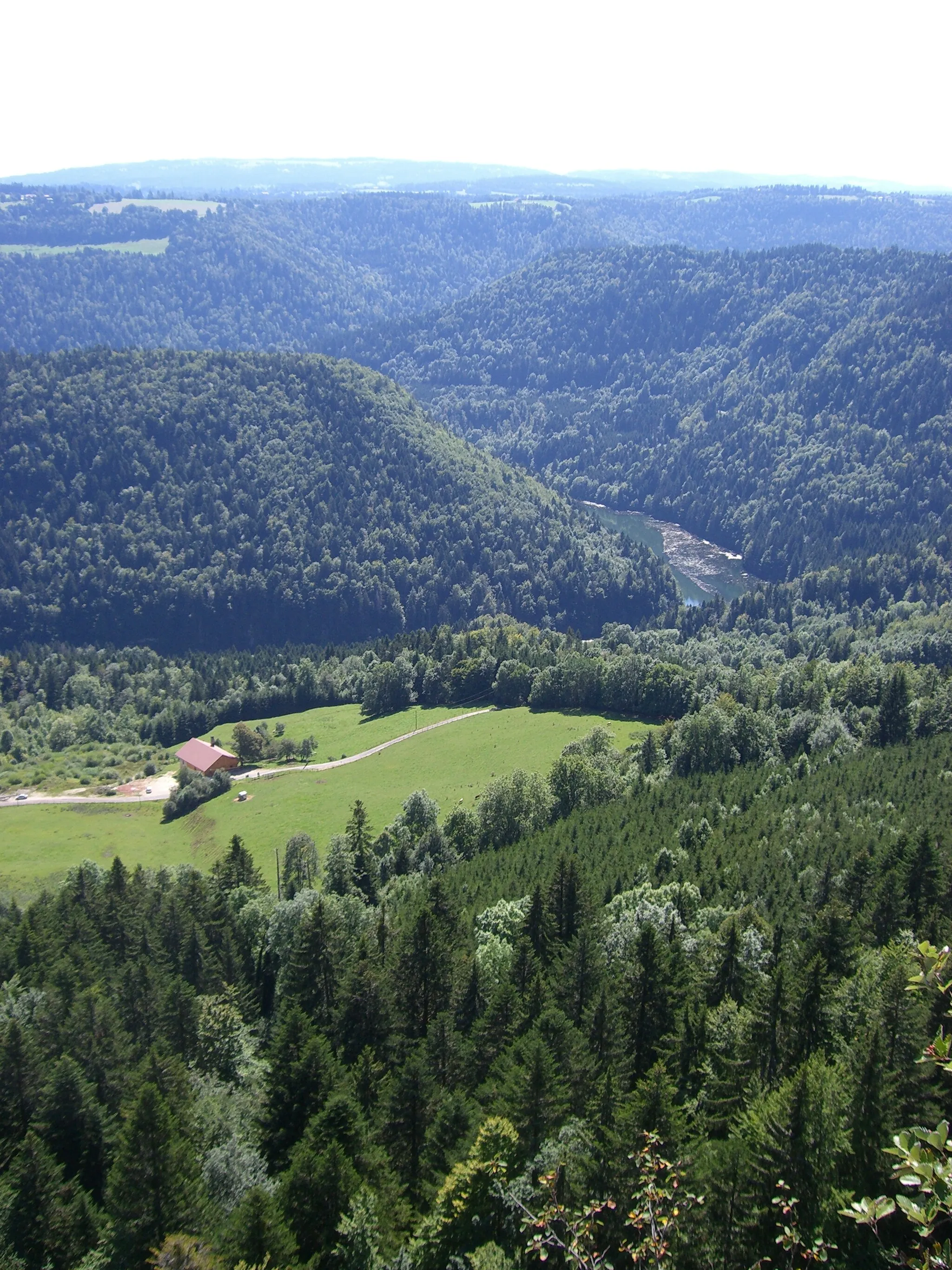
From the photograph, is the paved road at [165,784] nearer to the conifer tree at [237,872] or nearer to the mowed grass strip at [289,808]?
the mowed grass strip at [289,808]

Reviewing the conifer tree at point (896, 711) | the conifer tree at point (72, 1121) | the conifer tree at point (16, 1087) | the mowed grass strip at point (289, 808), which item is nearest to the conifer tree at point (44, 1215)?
the conifer tree at point (72, 1121)

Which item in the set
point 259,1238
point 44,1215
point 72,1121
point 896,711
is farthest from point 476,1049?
point 896,711

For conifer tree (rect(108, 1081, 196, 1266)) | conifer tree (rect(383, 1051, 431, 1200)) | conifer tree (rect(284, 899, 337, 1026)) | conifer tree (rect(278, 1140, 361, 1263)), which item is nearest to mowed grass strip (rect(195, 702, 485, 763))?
conifer tree (rect(284, 899, 337, 1026))

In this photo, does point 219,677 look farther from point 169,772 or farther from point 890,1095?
point 890,1095

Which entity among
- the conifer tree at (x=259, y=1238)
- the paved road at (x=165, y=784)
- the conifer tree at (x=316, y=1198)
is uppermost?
the conifer tree at (x=259, y=1238)

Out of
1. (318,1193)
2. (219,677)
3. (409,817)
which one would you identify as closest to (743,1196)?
(318,1193)

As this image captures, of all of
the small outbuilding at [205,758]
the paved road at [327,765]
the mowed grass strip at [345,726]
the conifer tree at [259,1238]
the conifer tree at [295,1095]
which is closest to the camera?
the conifer tree at [259,1238]

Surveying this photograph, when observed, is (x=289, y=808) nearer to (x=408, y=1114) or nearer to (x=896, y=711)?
(x=896, y=711)
